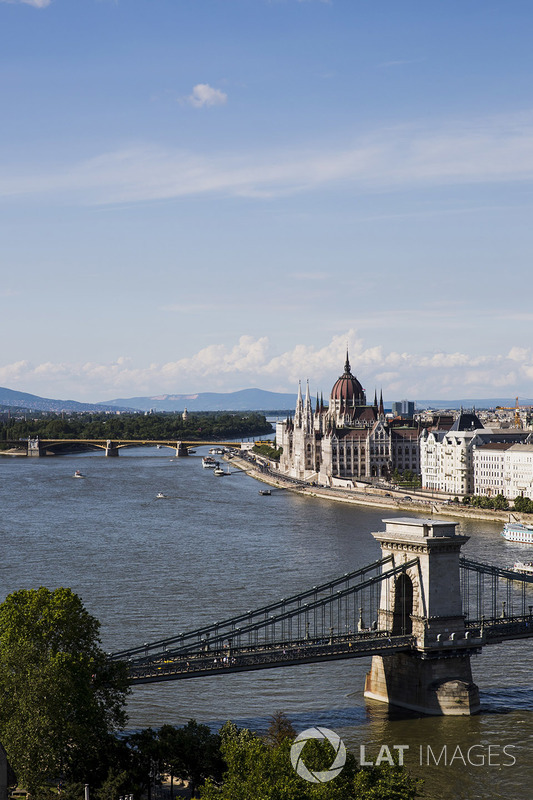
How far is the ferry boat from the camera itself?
59.5 m

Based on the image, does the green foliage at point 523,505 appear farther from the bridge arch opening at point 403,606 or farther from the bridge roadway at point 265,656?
the bridge roadway at point 265,656

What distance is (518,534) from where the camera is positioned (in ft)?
197

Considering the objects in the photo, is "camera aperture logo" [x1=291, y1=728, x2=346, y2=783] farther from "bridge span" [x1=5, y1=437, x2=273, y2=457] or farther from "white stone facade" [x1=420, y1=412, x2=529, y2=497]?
"bridge span" [x1=5, y1=437, x2=273, y2=457]

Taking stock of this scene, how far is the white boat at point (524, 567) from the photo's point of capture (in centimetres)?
4700

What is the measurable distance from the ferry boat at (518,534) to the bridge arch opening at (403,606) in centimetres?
3323

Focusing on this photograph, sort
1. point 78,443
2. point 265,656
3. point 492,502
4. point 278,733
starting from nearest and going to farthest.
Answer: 1. point 278,733
2. point 265,656
3. point 492,502
4. point 78,443

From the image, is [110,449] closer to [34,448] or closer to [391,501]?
[34,448]

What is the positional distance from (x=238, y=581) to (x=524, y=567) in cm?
1305

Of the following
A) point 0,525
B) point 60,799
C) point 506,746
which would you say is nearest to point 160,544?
point 0,525

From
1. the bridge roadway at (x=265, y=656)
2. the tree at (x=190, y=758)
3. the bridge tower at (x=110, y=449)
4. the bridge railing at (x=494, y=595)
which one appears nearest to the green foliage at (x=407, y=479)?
the bridge railing at (x=494, y=595)

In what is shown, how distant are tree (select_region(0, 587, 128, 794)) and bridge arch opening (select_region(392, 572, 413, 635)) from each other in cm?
816

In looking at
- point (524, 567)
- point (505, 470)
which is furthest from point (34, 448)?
point (524, 567)

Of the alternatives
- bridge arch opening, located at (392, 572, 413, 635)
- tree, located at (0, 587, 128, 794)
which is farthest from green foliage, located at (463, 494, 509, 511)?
tree, located at (0, 587, 128, 794)

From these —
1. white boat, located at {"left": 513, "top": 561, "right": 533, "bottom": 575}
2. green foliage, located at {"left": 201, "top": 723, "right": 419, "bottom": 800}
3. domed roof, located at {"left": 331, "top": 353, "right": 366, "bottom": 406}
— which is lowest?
white boat, located at {"left": 513, "top": 561, "right": 533, "bottom": 575}
